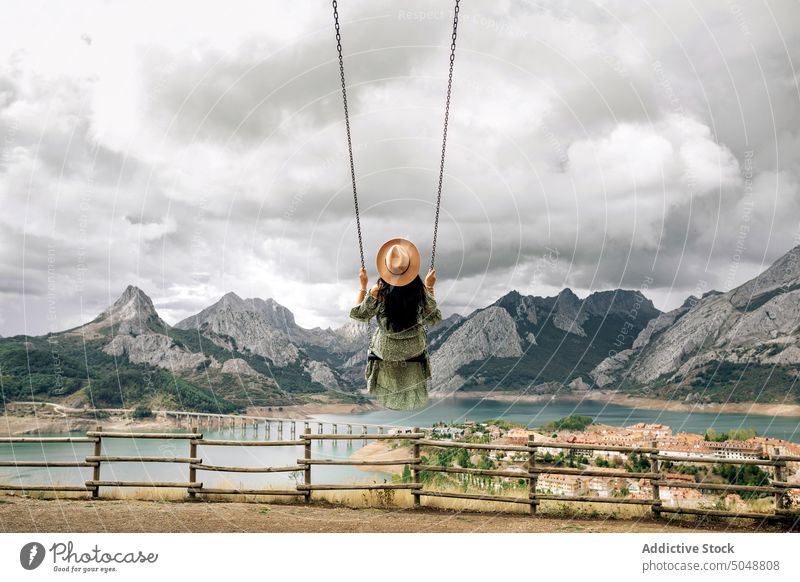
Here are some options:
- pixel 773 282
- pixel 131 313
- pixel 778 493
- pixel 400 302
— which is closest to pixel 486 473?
pixel 778 493

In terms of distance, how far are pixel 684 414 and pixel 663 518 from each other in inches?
3472

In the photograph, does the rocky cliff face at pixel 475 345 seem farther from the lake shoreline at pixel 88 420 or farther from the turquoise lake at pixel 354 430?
the lake shoreline at pixel 88 420

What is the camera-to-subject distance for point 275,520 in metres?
9.10

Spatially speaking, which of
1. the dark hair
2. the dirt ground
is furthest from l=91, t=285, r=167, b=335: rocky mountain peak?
the dark hair

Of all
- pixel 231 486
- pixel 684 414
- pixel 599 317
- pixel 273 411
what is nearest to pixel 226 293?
pixel 273 411

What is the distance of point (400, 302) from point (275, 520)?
5872mm

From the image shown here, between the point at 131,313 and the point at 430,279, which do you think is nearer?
the point at 430,279

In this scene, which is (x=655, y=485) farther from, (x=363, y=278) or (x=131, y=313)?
(x=131, y=313)

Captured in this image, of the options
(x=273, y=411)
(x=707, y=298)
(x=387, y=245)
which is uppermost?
(x=707, y=298)

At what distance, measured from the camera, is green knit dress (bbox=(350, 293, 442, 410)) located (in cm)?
479

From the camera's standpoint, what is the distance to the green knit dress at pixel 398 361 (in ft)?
15.7

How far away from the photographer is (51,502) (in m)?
10.3

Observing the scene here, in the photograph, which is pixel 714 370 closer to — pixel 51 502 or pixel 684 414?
pixel 684 414

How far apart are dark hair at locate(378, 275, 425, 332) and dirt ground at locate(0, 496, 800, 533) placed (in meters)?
4.92
